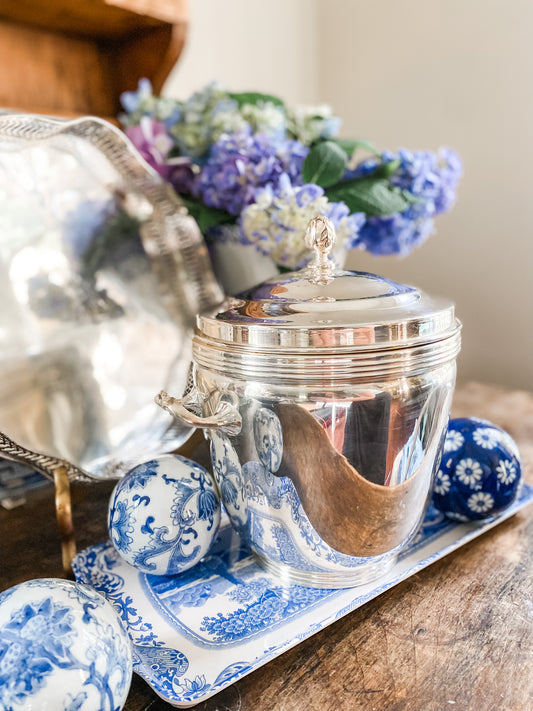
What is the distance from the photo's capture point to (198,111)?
0.66m

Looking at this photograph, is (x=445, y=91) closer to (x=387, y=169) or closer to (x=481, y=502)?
(x=387, y=169)

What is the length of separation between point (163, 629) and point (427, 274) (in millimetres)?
870

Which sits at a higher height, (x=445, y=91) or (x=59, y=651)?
(x=445, y=91)

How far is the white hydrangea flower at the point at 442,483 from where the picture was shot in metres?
0.45

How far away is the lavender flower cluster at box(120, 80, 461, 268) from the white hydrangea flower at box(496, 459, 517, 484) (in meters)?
0.26

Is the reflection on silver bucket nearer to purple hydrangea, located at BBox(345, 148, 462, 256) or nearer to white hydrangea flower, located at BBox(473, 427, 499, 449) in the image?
white hydrangea flower, located at BBox(473, 427, 499, 449)

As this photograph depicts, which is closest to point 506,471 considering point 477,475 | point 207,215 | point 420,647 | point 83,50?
point 477,475

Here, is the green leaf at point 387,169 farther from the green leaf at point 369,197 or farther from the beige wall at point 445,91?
the beige wall at point 445,91

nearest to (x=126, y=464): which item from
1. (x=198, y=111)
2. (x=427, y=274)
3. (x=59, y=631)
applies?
(x=59, y=631)

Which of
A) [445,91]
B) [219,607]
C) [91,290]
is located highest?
[445,91]

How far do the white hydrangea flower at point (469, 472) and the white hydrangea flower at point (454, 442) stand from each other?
0.01 m

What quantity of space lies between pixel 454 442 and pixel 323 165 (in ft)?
1.04

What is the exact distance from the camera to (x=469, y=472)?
44 centimetres

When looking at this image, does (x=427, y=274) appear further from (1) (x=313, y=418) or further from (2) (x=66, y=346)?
(1) (x=313, y=418)
